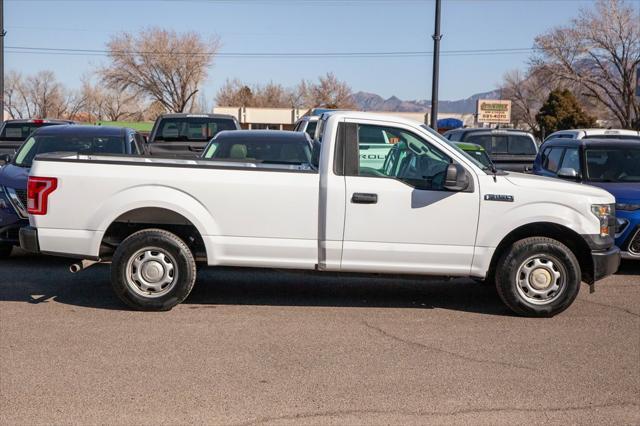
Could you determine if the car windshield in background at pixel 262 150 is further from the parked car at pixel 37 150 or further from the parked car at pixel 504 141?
the parked car at pixel 504 141

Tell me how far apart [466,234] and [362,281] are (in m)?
2.13

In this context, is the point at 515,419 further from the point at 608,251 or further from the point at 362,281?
the point at 362,281

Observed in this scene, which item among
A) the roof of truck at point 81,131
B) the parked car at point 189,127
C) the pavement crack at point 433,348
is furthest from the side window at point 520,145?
the pavement crack at point 433,348

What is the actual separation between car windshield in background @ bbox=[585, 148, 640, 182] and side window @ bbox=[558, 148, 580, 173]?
6.5 inches

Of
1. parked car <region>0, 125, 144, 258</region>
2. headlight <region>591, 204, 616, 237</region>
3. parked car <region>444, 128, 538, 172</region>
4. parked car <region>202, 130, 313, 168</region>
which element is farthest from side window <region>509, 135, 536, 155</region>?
headlight <region>591, 204, 616, 237</region>

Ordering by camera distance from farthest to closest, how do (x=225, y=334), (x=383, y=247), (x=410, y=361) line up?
(x=383, y=247) < (x=225, y=334) < (x=410, y=361)

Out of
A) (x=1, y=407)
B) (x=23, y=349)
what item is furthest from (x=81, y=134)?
(x=1, y=407)

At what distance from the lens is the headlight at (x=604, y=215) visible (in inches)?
309

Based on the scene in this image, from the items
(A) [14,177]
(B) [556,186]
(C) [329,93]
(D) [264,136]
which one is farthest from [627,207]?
(C) [329,93]

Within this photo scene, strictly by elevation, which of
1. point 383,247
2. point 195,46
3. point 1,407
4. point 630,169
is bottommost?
point 1,407

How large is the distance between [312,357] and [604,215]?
3453 millimetres

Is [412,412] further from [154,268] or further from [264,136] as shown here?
[264,136]

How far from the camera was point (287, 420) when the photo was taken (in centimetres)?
504

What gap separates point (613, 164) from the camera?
11.3 m
